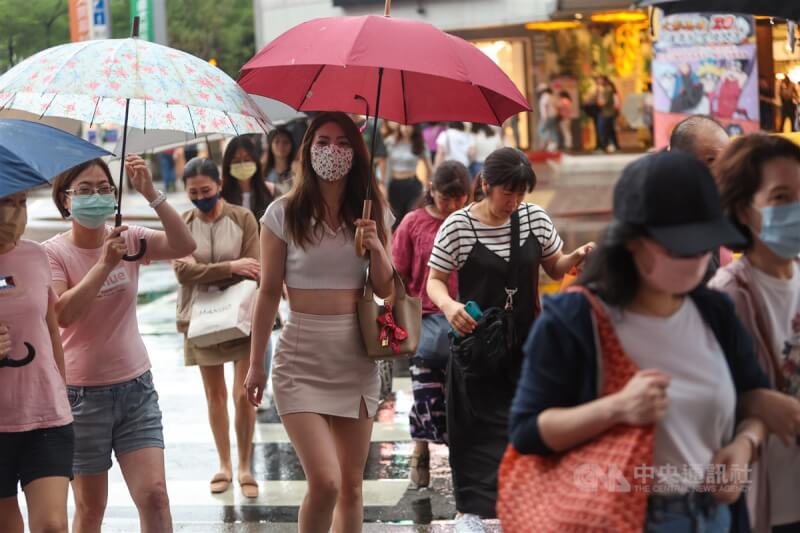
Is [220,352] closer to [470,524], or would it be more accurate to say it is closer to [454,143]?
[470,524]

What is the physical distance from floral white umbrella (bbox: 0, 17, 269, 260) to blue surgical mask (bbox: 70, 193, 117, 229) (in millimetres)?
68

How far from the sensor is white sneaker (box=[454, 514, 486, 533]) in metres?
5.82

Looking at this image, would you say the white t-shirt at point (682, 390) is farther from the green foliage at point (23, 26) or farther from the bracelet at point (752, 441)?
the green foliage at point (23, 26)

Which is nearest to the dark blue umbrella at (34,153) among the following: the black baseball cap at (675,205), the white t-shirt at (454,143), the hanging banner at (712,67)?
the black baseball cap at (675,205)

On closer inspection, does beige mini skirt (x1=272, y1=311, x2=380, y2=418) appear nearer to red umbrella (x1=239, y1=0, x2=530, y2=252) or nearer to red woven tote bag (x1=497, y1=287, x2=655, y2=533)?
red umbrella (x1=239, y1=0, x2=530, y2=252)

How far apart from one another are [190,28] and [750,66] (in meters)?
24.4

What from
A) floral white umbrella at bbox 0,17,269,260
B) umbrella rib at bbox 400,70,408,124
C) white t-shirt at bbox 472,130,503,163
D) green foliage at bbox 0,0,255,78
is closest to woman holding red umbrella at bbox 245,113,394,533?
floral white umbrella at bbox 0,17,269,260

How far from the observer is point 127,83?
4961 mm

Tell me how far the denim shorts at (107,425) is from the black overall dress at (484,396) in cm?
137

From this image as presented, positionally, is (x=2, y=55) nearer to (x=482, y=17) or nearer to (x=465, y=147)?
(x=465, y=147)

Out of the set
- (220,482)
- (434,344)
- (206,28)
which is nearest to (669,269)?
(434,344)

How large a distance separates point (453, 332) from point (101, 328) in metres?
1.56

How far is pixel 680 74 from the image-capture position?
1457cm

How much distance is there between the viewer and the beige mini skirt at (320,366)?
5180mm
